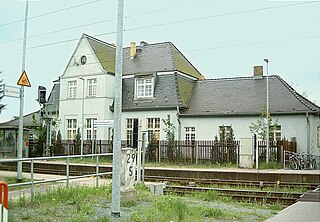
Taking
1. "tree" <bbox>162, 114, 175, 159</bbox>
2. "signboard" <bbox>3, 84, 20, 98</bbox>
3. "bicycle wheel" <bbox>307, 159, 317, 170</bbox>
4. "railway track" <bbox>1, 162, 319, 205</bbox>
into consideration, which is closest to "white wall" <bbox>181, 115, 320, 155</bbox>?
"tree" <bbox>162, 114, 175, 159</bbox>

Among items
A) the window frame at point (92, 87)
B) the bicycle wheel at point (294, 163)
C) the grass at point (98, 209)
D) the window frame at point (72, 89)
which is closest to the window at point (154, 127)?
the window frame at point (92, 87)

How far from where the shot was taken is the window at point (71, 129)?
41.9 meters

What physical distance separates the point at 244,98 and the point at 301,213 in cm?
2584

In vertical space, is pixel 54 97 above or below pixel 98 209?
above

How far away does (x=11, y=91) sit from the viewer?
56.7 ft

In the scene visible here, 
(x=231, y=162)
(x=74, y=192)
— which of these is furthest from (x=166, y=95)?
(x=74, y=192)

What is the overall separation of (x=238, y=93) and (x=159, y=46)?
10.5 m

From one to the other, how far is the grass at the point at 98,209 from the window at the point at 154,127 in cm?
2435

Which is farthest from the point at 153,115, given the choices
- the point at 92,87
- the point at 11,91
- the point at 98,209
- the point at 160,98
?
the point at 98,209

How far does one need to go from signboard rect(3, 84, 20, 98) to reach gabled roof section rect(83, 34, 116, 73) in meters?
22.9

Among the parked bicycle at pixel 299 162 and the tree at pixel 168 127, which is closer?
the parked bicycle at pixel 299 162

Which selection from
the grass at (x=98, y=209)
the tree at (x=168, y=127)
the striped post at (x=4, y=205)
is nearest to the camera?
the striped post at (x=4, y=205)

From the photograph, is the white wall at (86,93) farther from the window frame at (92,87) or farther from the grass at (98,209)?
the grass at (98,209)

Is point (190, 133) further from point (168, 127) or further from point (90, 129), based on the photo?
point (90, 129)
